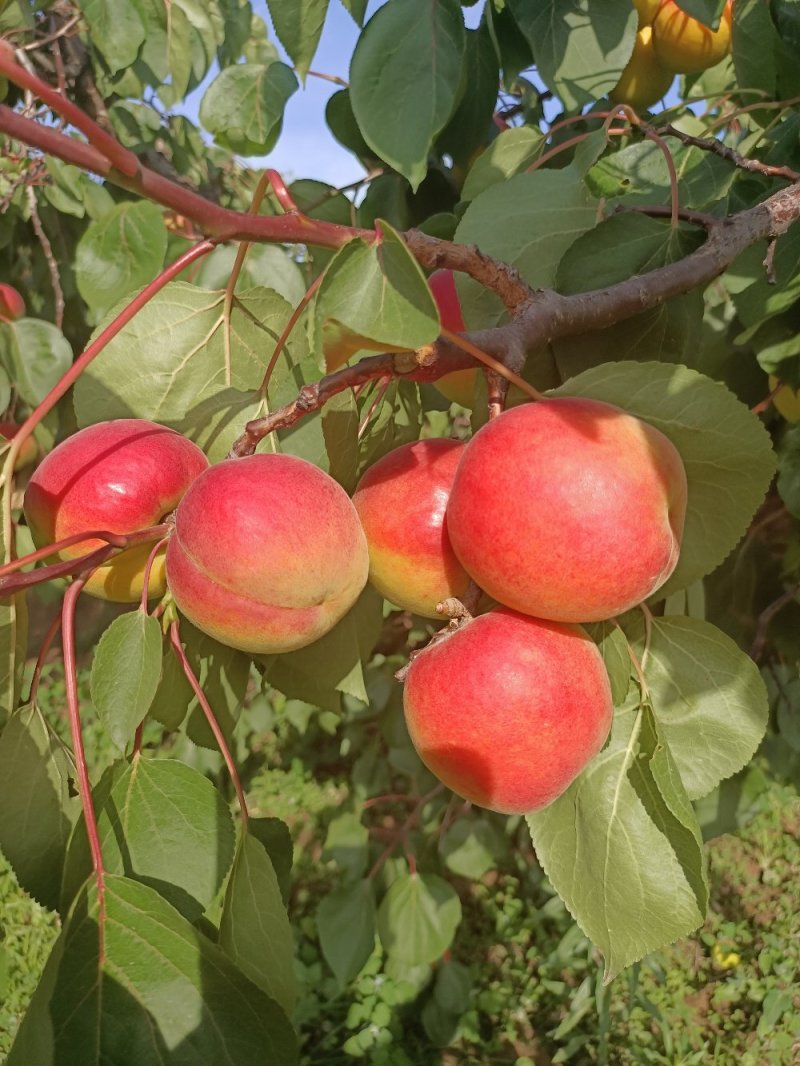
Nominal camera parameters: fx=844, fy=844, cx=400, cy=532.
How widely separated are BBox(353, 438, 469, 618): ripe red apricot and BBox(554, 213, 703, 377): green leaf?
22 centimetres

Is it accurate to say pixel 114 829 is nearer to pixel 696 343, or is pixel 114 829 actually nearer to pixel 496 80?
pixel 696 343

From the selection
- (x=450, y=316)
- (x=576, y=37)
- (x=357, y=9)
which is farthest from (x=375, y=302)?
(x=576, y=37)

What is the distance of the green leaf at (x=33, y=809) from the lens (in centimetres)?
76

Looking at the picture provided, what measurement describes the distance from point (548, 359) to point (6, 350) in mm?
1471

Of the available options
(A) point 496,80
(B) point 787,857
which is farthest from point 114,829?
(B) point 787,857

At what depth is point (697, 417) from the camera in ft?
2.21

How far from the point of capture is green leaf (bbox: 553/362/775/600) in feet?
2.19

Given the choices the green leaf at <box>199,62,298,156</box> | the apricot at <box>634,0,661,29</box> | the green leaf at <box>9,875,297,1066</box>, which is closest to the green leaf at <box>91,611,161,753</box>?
the green leaf at <box>9,875,297,1066</box>

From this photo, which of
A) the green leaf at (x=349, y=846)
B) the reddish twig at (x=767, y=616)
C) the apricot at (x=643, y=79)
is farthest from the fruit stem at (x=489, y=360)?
the green leaf at (x=349, y=846)

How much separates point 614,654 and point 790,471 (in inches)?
22.1

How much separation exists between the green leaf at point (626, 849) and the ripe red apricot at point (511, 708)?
0.07 metres

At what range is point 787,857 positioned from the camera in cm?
252

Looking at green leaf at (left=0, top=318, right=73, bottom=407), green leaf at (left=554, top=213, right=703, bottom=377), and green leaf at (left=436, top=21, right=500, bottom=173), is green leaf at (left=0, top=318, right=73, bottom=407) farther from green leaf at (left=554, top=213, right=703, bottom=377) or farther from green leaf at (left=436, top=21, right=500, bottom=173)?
green leaf at (left=554, top=213, right=703, bottom=377)

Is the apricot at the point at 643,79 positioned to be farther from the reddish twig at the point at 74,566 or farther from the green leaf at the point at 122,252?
the reddish twig at the point at 74,566
